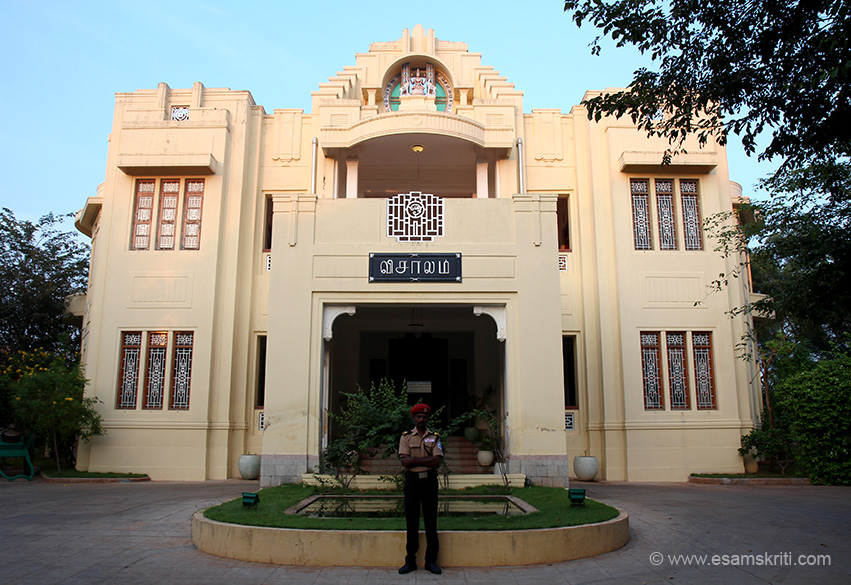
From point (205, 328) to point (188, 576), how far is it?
993cm

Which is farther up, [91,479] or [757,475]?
[757,475]

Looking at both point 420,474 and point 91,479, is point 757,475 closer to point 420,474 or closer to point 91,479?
point 420,474

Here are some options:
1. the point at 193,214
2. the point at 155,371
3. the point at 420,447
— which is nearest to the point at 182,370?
the point at 155,371

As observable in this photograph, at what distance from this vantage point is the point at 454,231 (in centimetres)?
1191

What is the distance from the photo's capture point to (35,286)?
20.2 m

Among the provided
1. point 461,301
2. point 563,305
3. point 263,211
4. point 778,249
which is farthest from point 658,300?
point 263,211

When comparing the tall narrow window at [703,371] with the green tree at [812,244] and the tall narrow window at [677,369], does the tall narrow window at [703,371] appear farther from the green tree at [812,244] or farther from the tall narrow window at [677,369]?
the green tree at [812,244]

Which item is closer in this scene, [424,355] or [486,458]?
[486,458]

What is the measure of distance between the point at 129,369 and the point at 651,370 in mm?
12112

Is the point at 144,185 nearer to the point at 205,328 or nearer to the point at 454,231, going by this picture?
the point at 205,328

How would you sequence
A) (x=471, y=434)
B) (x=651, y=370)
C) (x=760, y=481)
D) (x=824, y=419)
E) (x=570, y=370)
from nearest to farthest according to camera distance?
(x=824, y=419), (x=760, y=481), (x=471, y=434), (x=651, y=370), (x=570, y=370)

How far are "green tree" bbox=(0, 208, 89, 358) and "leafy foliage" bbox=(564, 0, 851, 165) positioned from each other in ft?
57.3

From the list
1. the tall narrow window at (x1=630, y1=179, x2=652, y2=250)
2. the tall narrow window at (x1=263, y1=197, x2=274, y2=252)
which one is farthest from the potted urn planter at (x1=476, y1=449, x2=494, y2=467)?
the tall narrow window at (x1=263, y1=197, x2=274, y2=252)

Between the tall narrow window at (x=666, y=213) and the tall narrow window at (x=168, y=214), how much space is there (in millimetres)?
11784
